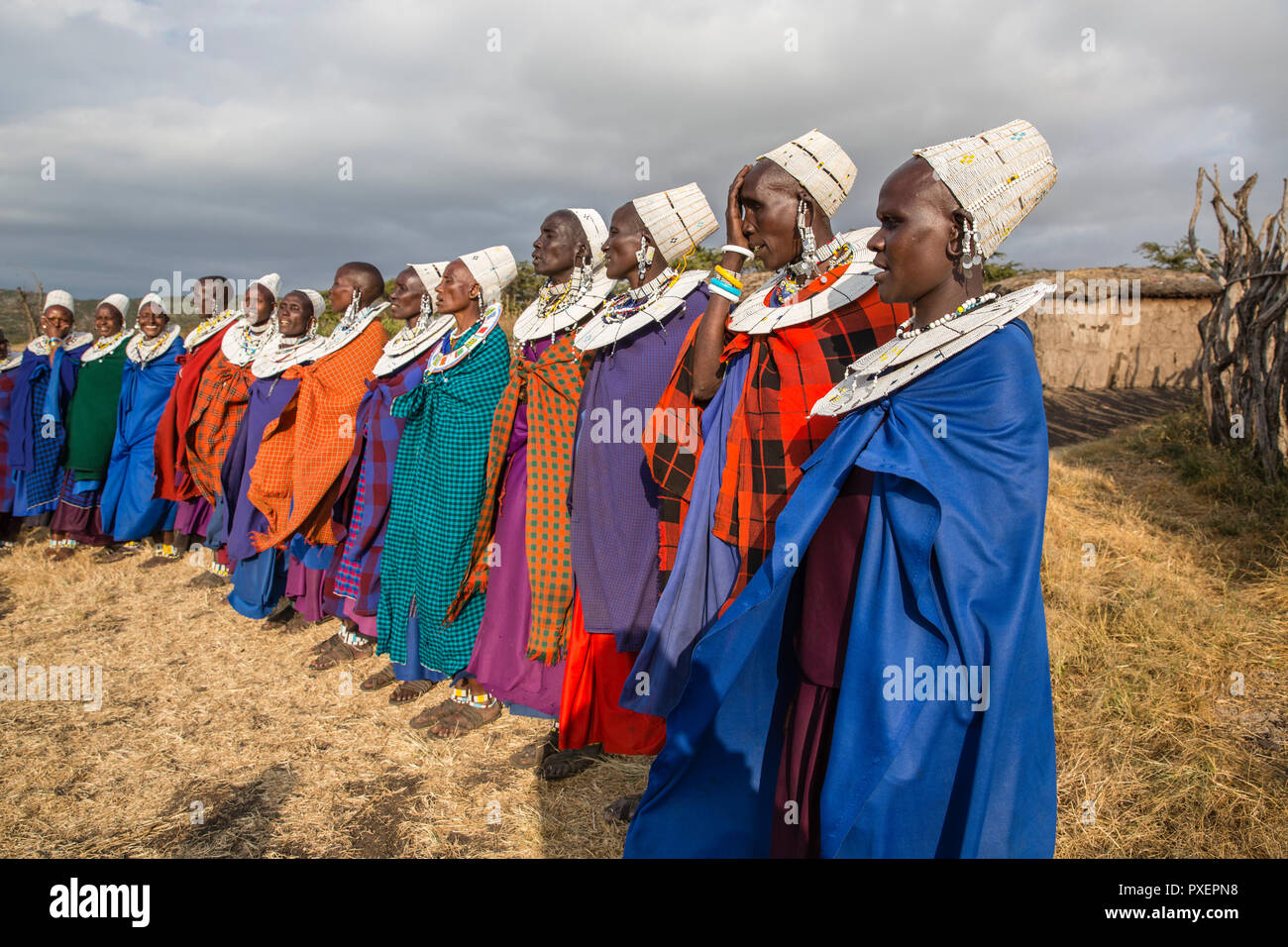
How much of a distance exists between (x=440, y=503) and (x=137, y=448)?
13.6ft

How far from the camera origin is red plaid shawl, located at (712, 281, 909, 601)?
7.67 ft

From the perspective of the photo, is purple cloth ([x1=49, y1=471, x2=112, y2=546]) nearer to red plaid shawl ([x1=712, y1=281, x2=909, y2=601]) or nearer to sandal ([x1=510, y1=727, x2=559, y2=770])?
sandal ([x1=510, y1=727, x2=559, y2=770])

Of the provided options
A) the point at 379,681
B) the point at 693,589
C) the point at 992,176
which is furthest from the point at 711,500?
the point at 379,681

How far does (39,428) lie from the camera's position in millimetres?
6496

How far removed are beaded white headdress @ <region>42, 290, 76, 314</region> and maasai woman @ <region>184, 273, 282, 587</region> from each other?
2.36 metres

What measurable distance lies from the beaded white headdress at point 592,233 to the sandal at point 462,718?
2.24 meters

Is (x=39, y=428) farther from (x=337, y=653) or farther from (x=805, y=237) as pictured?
(x=805, y=237)

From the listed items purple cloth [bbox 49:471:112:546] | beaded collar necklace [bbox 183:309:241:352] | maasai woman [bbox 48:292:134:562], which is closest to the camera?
beaded collar necklace [bbox 183:309:241:352]

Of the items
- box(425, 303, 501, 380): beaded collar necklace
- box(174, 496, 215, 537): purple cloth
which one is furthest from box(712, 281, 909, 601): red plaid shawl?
box(174, 496, 215, 537): purple cloth
